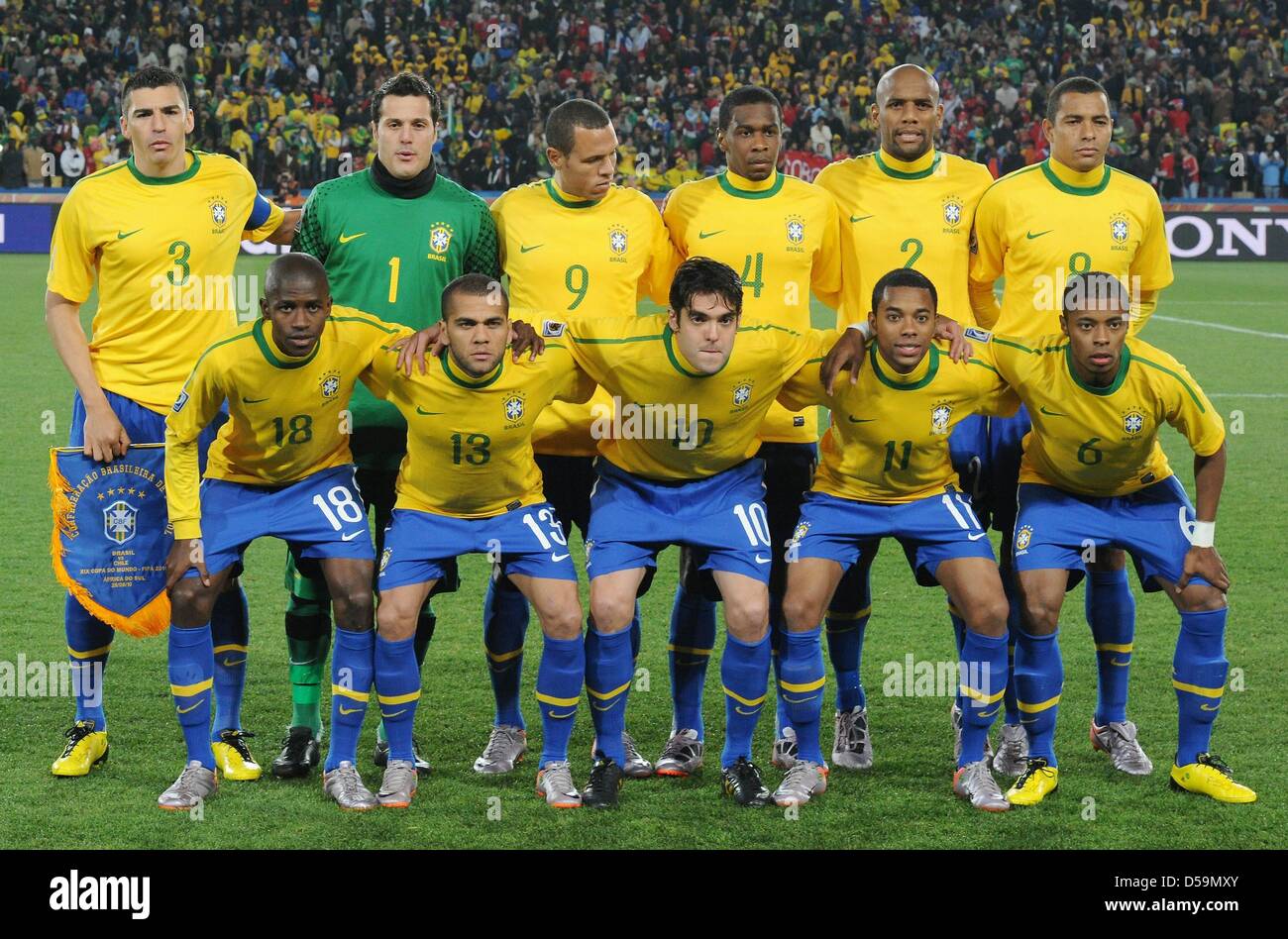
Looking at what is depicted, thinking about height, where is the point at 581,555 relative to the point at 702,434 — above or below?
below

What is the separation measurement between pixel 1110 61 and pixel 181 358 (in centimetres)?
2722

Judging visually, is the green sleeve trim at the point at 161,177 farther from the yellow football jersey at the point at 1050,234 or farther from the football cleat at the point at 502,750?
the yellow football jersey at the point at 1050,234

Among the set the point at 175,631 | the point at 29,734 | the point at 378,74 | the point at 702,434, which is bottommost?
the point at 29,734

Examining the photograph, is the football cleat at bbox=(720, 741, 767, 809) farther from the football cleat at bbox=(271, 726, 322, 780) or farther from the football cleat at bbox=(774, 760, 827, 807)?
the football cleat at bbox=(271, 726, 322, 780)

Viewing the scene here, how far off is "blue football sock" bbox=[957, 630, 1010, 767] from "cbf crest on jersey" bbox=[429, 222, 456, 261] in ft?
6.90

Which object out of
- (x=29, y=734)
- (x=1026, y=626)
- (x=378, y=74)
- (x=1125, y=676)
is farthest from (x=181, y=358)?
(x=378, y=74)

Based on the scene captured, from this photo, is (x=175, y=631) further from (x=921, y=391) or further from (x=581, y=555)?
(x=581, y=555)

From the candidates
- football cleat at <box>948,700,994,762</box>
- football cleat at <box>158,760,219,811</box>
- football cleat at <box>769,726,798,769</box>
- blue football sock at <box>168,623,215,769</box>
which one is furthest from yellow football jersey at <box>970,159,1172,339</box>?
football cleat at <box>158,760,219,811</box>

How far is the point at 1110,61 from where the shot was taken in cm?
2928

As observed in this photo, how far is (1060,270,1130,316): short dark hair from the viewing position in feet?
15.9

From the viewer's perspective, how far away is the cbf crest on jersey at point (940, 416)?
4965 millimetres

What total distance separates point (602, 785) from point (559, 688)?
0.33 metres

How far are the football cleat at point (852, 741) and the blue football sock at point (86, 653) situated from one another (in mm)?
2464

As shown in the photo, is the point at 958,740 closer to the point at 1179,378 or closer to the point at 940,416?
the point at 940,416
